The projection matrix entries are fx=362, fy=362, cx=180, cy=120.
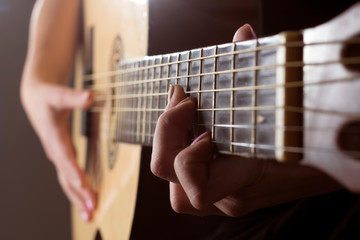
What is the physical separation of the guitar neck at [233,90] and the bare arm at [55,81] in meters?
0.52

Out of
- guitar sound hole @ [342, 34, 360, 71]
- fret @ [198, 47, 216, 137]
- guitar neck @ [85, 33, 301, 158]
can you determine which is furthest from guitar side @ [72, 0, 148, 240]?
guitar sound hole @ [342, 34, 360, 71]

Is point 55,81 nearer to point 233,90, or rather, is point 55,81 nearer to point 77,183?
point 77,183

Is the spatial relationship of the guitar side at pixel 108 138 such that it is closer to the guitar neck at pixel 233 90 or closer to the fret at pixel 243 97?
the guitar neck at pixel 233 90

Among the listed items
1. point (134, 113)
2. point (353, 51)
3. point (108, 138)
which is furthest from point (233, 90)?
point (108, 138)

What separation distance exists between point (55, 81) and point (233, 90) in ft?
2.70

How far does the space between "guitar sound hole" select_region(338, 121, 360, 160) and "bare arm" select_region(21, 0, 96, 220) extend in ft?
2.64

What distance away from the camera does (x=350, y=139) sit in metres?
0.26

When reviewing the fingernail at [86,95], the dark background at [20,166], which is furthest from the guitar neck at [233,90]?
the dark background at [20,166]

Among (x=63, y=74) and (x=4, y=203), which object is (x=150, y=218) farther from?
(x=4, y=203)

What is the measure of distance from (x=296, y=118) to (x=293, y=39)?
0.21ft

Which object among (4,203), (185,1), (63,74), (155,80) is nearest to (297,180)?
(155,80)

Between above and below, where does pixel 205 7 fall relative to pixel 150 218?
above

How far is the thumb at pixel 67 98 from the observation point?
2.90ft

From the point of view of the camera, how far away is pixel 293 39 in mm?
299
